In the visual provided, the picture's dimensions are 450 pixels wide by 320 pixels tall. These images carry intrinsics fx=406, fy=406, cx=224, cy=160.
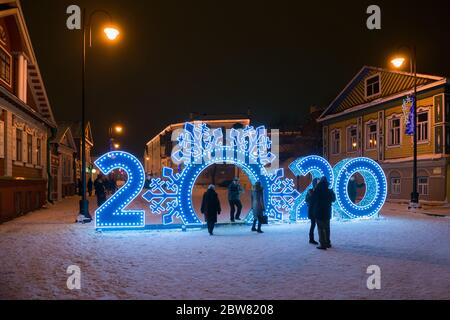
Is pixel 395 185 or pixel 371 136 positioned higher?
pixel 371 136

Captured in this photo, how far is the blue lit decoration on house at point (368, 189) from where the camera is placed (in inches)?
628

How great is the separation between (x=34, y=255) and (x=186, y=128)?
22.2ft

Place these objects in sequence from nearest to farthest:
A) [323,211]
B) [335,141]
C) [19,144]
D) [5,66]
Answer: [323,211] → [5,66] → [19,144] → [335,141]

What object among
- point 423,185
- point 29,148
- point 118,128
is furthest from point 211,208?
point 118,128

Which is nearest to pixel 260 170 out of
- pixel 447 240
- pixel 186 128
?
pixel 186 128

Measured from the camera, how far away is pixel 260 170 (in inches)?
597

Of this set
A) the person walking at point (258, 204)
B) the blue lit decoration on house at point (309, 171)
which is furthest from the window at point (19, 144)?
the blue lit decoration on house at point (309, 171)

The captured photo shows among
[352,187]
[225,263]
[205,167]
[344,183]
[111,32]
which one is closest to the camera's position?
[225,263]

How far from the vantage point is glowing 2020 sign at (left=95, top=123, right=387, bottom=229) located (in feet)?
44.4

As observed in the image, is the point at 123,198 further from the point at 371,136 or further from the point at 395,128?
the point at 371,136

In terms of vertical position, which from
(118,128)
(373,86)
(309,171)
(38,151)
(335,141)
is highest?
(373,86)

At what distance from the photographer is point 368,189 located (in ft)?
55.6

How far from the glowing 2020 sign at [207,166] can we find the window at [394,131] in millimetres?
12766

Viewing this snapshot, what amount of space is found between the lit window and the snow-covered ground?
1704 centimetres
